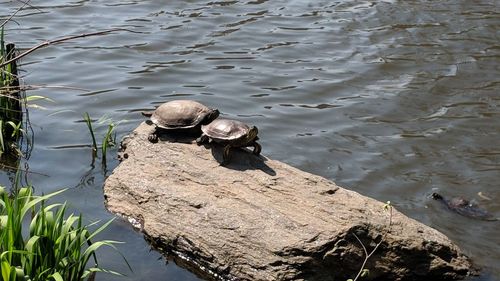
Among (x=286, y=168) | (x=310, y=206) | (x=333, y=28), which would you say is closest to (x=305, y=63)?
(x=333, y=28)

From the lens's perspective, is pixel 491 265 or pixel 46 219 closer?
pixel 46 219

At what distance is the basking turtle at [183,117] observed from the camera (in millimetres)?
6746

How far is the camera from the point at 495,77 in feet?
32.5

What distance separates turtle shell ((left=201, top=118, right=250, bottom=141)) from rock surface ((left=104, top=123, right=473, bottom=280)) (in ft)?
0.68

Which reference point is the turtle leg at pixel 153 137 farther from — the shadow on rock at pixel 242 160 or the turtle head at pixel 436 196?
the turtle head at pixel 436 196

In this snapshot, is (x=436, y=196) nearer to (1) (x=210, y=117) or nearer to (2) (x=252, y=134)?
(2) (x=252, y=134)

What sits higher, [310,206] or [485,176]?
[310,206]

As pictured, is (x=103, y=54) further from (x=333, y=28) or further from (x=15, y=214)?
(x=15, y=214)

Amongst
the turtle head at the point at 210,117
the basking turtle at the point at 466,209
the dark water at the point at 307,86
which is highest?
the turtle head at the point at 210,117

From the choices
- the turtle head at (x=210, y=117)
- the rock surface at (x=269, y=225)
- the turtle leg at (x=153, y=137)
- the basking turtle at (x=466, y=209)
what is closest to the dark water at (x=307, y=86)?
the basking turtle at (x=466, y=209)

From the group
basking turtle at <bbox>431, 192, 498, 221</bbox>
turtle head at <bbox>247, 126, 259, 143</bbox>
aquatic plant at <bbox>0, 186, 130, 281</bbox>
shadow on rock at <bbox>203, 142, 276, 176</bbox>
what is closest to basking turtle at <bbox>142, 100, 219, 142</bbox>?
shadow on rock at <bbox>203, 142, 276, 176</bbox>

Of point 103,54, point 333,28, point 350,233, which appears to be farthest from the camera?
point 333,28

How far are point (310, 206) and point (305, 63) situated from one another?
4.71 meters

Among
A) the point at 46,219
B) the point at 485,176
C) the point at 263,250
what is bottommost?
the point at 485,176
